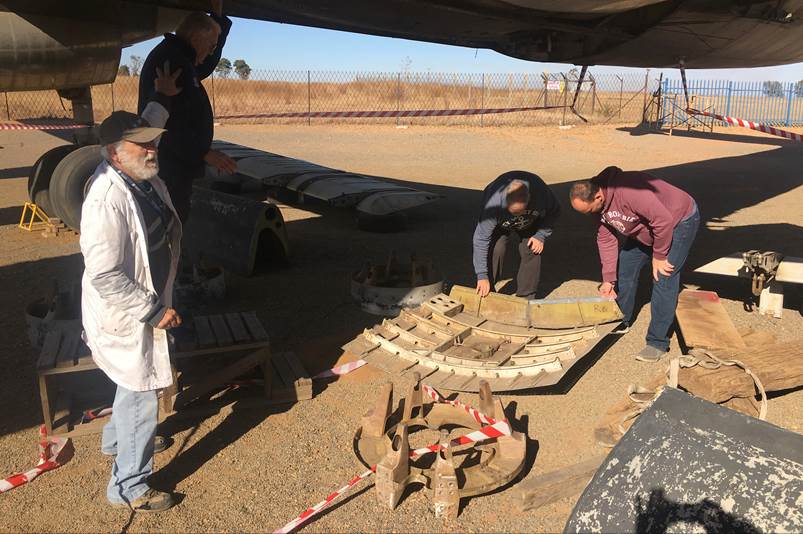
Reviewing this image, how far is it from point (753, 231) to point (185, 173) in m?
8.45

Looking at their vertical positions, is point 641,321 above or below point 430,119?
below

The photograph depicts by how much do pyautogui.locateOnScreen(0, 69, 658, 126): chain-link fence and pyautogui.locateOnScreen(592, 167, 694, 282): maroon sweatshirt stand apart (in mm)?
21696

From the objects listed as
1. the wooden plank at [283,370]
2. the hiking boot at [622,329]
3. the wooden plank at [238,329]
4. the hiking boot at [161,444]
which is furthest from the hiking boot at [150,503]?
the hiking boot at [622,329]

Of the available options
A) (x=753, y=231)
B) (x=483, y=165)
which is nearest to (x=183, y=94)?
(x=753, y=231)

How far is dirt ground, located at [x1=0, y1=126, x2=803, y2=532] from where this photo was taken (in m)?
3.56

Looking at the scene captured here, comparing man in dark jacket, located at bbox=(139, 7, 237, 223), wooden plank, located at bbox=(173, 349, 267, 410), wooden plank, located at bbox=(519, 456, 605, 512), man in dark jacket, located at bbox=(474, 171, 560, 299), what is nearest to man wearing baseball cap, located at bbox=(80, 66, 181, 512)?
wooden plank, located at bbox=(173, 349, 267, 410)

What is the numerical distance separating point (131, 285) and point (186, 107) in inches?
84.8

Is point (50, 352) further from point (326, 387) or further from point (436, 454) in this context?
point (436, 454)

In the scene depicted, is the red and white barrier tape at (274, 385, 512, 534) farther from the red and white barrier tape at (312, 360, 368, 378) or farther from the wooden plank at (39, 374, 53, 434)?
the wooden plank at (39, 374, 53, 434)

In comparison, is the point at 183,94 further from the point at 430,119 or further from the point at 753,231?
the point at 430,119

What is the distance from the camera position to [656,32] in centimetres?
716

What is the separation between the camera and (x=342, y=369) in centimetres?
530

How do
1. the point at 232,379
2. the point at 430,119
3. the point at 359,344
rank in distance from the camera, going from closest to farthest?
the point at 232,379 → the point at 359,344 → the point at 430,119

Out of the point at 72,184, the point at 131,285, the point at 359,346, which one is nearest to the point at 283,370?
the point at 359,346
